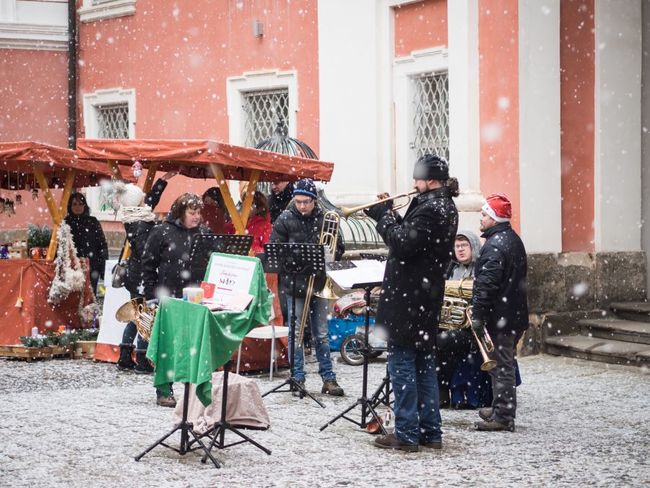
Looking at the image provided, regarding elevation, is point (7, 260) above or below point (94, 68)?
below

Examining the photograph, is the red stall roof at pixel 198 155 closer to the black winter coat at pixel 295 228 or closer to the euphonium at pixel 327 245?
the black winter coat at pixel 295 228

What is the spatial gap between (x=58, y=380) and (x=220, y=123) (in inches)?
291

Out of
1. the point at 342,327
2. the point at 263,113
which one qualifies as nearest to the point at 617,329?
the point at 342,327

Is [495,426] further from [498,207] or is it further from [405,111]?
[405,111]

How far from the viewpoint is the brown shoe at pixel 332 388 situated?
10141 millimetres

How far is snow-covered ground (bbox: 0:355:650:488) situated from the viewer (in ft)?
23.1

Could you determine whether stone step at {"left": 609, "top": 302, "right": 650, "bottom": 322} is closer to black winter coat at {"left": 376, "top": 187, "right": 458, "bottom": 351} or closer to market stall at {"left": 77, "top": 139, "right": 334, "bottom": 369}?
market stall at {"left": 77, "top": 139, "right": 334, "bottom": 369}

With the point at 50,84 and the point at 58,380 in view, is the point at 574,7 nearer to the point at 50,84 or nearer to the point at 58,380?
the point at 58,380

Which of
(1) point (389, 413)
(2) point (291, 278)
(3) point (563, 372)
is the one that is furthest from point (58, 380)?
(3) point (563, 372)

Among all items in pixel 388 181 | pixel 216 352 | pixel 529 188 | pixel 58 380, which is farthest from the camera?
pixel 388 181

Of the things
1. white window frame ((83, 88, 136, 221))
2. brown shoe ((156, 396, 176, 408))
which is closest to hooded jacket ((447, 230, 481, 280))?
brown shoe ((156, 396, 176, 408))

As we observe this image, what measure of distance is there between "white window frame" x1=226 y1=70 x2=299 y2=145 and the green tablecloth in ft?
30.1

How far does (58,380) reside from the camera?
440 inches

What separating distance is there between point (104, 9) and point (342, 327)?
9.25 metres
